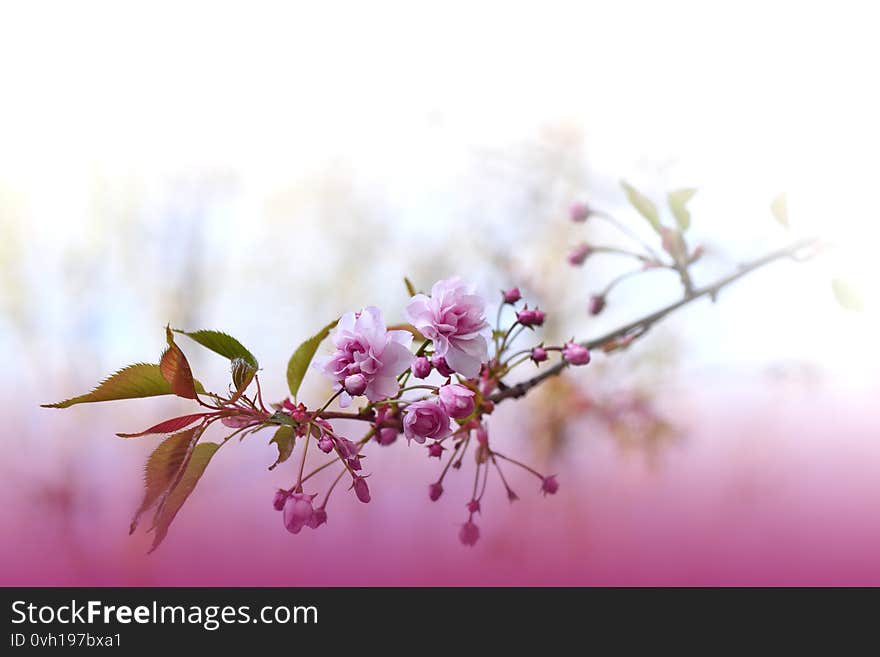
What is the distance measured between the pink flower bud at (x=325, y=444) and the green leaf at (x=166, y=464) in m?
0.09

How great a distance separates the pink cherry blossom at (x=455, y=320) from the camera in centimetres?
64

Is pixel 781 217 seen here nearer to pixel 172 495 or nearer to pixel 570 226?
pixel 172 495

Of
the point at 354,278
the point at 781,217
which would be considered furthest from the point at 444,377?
the point at 354,278

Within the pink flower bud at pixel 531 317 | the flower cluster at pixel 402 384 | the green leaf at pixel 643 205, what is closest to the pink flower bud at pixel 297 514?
the flower cluster at pixel 402 384

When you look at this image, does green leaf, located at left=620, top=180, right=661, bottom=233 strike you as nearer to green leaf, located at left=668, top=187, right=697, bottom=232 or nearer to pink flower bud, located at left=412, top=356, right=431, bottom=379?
green leaf, located at left=668, top=187, right=697, bottom=232

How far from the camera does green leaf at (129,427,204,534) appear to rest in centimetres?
55

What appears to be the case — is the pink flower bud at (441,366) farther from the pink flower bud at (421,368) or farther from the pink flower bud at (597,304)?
the pink flower bud at (597,304)

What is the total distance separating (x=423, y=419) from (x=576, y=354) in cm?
15

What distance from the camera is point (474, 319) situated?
0.64 metres

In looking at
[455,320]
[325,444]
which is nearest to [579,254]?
[455,320]

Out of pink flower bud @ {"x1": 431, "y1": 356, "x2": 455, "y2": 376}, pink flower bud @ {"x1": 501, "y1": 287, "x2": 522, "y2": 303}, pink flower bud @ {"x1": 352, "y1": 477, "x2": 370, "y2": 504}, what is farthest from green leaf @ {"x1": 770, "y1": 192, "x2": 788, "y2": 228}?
pink flower bud @ {"x1": 352, "y1": 477, "x2": 370, "y2": 504}

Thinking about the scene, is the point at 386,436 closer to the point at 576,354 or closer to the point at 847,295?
the point at 576,354

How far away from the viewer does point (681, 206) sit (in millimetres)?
868
